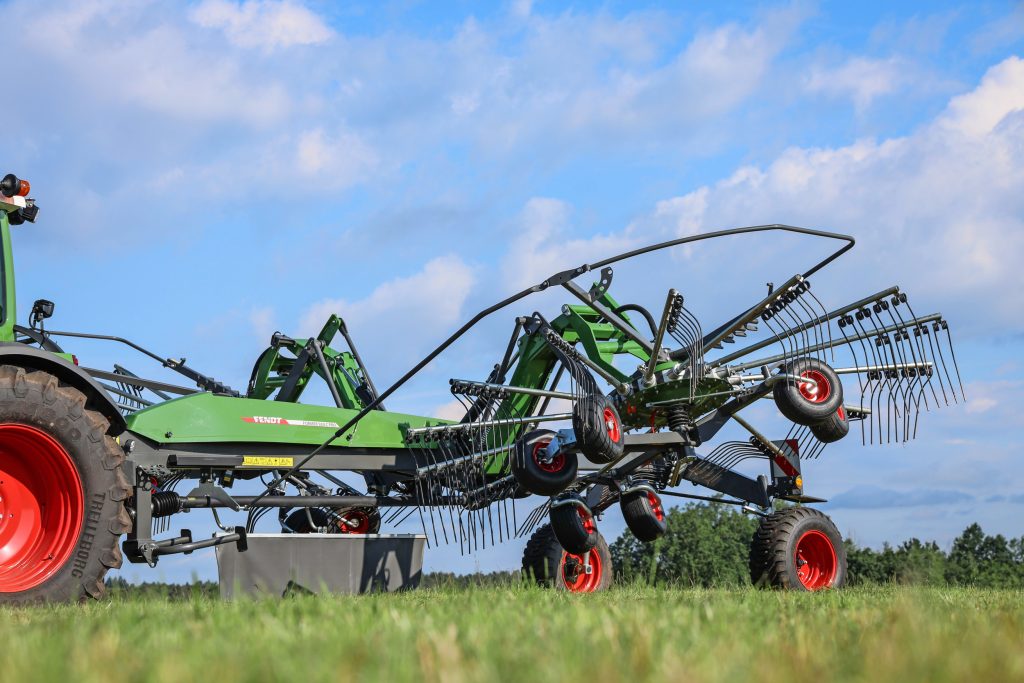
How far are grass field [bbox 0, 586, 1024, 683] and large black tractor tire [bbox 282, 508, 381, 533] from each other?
5.13m

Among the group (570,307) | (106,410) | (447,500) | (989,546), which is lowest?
(989,546)

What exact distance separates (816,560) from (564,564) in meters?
2.38

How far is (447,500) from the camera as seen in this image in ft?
28.6

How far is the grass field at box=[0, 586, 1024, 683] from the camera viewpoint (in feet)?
8.18

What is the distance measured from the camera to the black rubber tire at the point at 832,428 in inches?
323

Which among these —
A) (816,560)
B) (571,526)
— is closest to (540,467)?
(571,526)

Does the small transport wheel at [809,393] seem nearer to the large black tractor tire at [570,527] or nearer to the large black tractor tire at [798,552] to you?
the large black tractor tire at [798,552]

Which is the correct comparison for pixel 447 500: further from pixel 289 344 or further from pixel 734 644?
pixel 734 644

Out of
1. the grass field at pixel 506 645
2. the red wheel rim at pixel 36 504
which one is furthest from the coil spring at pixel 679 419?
the red wheel rim at pixel 36 504

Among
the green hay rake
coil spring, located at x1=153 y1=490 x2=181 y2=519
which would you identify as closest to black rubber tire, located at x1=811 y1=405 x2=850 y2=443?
the green hay rake

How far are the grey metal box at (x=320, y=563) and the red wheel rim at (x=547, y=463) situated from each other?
1.13 m

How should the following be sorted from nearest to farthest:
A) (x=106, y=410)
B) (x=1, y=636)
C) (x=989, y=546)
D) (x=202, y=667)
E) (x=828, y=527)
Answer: (x=202, y=667)
(x=1, y=636)
(x=106, y=410)
(x=828, y=527)
(x=989, y=546)

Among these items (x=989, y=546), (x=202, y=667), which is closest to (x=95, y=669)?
(x=202, y=667)

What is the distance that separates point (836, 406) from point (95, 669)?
21.4 feet
